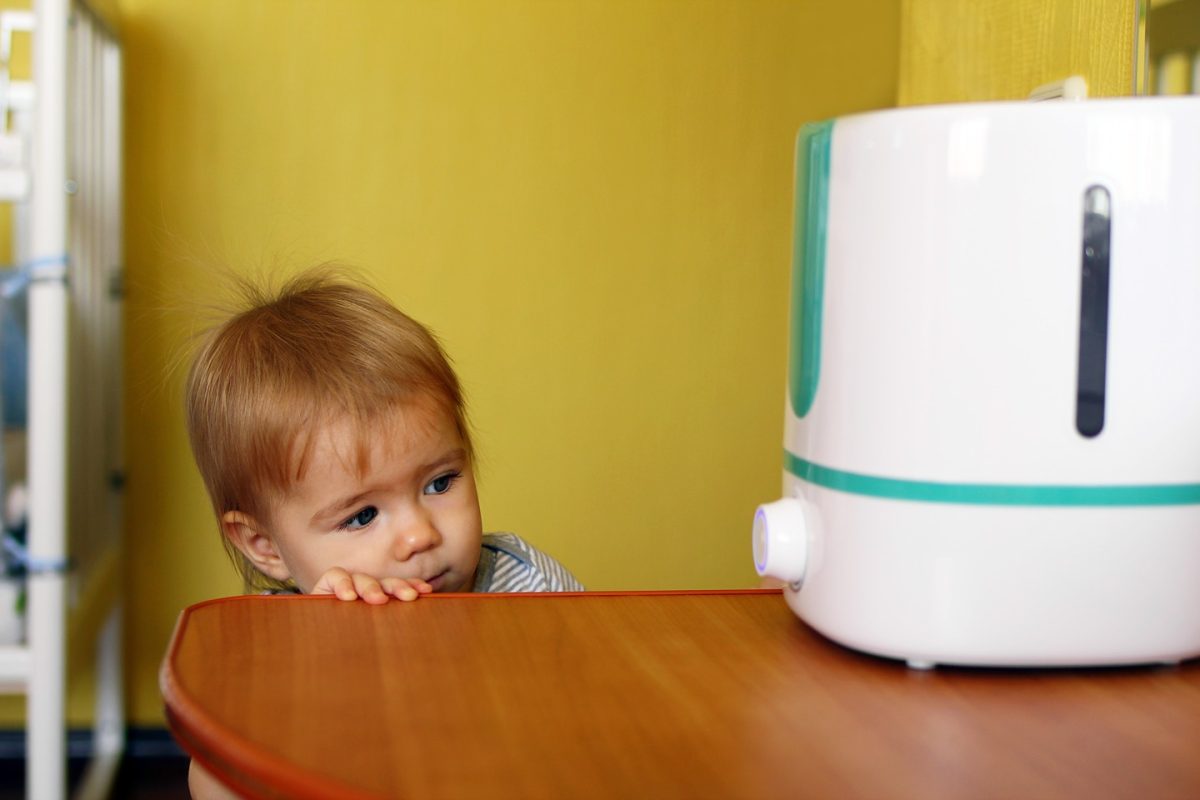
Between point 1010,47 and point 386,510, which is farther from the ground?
point 1010,47

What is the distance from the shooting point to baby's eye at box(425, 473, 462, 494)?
992 mm

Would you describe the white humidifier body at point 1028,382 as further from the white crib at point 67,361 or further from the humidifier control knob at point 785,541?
the white crib at point 67,361

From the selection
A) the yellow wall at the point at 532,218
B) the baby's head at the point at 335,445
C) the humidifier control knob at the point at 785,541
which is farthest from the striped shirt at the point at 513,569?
the yellow wall at the point at 532,218

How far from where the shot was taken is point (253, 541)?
3.38ft

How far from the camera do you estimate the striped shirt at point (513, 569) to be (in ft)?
3.63

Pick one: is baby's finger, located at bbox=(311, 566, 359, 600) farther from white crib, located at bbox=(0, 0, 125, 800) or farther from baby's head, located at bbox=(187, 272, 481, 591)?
white crib, located at bbox=(0, 0, 125, 800)

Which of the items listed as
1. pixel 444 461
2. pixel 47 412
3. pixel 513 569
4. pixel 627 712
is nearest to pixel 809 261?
pixel 627 712

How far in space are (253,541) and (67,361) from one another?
25.1 inches

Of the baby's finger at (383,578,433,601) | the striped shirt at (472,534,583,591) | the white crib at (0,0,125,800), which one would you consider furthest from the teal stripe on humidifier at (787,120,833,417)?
the white crib at (0,0,125,800)

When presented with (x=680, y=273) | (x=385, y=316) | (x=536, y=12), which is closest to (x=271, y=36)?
(x=536, y=12)

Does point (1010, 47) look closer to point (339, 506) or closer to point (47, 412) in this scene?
point (339, 506)

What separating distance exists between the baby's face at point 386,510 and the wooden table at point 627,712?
319 millimetres

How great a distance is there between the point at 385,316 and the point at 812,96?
4.17ft

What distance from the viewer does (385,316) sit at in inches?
40.4
